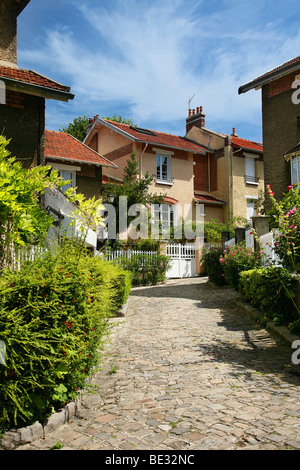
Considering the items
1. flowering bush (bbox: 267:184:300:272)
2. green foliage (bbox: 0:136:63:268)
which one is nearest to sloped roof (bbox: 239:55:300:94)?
flowering bush (bbox: 267:184:300:272)

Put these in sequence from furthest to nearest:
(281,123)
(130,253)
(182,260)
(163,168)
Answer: (163,168) → (182,260) → (130,253) → (281,123)

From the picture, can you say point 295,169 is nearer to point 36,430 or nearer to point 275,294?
point 275,294

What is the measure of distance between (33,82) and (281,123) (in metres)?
12.1

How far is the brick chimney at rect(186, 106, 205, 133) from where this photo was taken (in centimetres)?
3003

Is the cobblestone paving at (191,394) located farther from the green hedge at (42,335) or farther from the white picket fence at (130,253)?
the white picket fence at (130,253)

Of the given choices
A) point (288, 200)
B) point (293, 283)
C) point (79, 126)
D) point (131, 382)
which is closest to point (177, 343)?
point (131, 382)

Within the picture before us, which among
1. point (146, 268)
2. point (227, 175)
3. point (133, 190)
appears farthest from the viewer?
point (227, 175)

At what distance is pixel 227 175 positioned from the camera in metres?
27.3

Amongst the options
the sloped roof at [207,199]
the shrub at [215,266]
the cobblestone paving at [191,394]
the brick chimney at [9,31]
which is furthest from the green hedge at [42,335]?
the sloped roof at [207,199]

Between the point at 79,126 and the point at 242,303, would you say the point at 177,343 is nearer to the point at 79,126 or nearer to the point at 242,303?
the point at 242,303

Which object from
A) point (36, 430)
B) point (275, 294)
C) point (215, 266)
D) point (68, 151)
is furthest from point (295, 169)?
point (36, 430)

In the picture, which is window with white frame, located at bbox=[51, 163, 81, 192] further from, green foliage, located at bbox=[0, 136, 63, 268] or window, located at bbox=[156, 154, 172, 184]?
green foliage, located at bbox=[0, 136, 63, 268]

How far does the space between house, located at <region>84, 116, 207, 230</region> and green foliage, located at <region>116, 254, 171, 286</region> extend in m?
4.72

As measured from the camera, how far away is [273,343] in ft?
23.0
